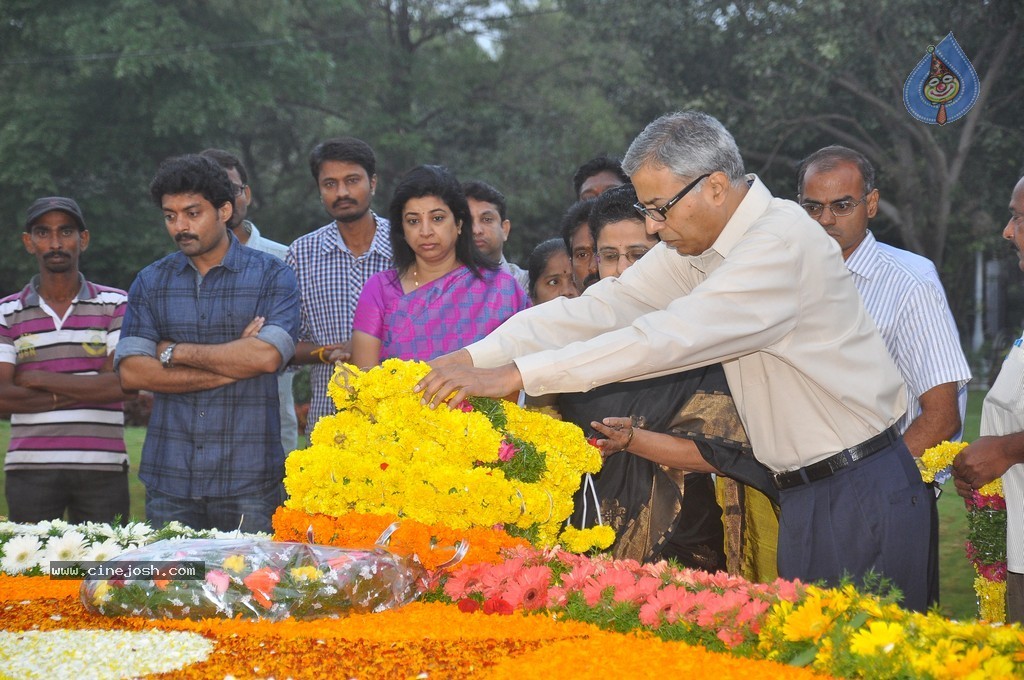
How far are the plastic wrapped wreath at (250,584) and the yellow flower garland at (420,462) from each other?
172 millimetres

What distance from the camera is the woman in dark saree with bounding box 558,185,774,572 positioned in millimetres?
3975

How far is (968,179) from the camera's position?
22656 mm

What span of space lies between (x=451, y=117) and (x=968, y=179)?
473 inches

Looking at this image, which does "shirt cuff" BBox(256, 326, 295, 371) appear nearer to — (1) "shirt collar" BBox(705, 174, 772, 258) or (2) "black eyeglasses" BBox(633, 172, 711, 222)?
(2) "black eyeglasses" BBox(633, 172, 711, 222)

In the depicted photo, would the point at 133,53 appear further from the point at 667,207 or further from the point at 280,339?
the point at 667,207

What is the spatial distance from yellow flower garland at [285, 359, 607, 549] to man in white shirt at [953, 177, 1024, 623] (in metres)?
1.46

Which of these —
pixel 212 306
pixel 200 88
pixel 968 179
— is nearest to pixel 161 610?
pixel 212 306

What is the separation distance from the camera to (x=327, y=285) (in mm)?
6125

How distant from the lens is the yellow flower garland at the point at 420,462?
321cm

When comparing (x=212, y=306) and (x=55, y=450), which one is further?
(x=55, y=450)

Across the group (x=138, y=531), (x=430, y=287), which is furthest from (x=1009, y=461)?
(x=138, y=531)

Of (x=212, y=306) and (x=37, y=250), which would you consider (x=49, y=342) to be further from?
(x=212, y=306)

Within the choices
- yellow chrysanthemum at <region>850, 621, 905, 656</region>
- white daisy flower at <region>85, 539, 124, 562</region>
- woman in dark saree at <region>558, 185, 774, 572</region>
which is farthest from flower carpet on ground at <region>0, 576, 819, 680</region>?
woman in dark saree at <region>558, 185, 774, 572</region>

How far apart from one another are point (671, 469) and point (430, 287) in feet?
5.19
